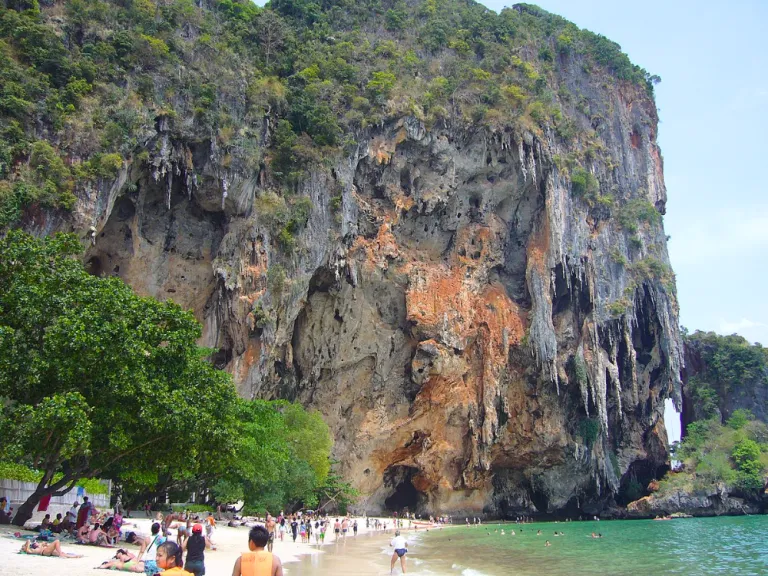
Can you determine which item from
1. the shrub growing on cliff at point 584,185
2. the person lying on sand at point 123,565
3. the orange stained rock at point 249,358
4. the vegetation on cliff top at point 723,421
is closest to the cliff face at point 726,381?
the vegetation on cliff top at point 723,421

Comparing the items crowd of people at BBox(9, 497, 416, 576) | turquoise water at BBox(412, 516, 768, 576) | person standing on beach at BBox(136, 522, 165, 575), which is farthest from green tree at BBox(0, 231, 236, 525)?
turquoise water at BBox(412, 516, 768, 576)

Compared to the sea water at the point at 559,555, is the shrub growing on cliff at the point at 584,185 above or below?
above

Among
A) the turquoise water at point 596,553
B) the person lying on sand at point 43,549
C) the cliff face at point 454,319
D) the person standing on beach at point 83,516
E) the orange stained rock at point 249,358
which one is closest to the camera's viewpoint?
the person lying on sand at point 43,549

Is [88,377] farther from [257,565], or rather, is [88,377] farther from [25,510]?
[257,565]

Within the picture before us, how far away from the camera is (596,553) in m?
21.2

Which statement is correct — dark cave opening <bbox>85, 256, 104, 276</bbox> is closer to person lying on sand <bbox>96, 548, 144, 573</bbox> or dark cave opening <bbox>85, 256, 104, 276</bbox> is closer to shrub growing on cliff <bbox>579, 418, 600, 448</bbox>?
person lying on sand <bbox>96, 548, 144, 573</bbox>

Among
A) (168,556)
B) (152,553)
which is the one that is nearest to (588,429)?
(152,553)

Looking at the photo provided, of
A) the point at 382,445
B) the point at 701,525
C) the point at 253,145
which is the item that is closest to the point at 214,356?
the point at 253,145

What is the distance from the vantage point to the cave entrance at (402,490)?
1520 inches

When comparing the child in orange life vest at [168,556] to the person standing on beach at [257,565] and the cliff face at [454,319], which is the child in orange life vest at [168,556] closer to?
the person standing on beach at [257,565]

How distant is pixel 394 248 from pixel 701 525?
24153 mm

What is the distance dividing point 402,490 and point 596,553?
2127cm

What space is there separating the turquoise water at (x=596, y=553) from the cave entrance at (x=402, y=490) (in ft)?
29.1

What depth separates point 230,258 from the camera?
28703 millimetres
